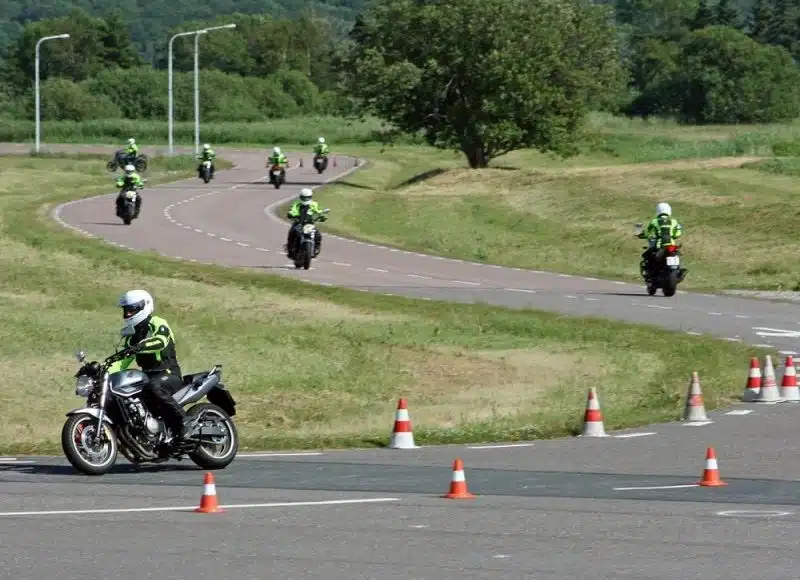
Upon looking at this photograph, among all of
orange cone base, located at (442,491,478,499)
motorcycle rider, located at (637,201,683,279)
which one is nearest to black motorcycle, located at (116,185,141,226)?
motorcycle rider, located at (637,201,683,279)

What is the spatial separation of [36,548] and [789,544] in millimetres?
4662

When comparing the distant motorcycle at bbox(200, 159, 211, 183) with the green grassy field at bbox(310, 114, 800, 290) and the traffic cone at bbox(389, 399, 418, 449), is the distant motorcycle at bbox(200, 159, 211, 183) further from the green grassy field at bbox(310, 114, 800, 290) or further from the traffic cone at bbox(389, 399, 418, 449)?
the traffic cone at bbox(389, 399, 418, 449)

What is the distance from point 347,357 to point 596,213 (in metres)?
34.6

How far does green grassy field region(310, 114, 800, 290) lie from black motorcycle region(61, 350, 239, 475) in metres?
25.5

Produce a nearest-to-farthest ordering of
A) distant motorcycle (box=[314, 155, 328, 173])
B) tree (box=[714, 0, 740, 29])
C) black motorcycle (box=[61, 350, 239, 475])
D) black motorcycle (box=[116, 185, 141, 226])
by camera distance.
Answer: black motorcycle (box=[61, 350, 239, 475])
black motorcycle (box=[116, 185, 141, 226])
distant motorcycle (box=[314, 155, 328, 173])
tree (box=[714, 0, 740, 29])

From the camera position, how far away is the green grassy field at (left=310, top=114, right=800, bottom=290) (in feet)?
160

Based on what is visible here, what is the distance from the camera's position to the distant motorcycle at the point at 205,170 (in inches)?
3081

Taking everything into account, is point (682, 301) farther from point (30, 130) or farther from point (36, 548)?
point (30, 130)

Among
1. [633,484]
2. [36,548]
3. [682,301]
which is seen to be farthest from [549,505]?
[682,301]

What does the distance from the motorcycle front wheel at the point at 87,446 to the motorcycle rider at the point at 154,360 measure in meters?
0.49

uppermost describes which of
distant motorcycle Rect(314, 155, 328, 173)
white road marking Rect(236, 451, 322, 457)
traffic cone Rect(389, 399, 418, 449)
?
traffic cone Rect(389, 399, 418, 449)

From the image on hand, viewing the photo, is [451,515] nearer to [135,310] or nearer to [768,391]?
[135,310]

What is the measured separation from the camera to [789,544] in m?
11.7

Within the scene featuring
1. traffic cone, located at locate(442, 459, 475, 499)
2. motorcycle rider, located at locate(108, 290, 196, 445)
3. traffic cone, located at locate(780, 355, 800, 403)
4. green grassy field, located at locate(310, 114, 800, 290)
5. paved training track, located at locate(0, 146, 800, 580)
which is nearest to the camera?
paved training track, located at locate(0, 146, 800, 580)
